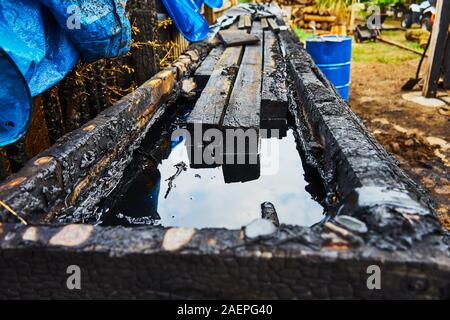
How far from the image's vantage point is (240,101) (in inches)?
112

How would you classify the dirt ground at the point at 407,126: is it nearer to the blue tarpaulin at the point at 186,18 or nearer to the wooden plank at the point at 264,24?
the wooden plank at the point at 264,24

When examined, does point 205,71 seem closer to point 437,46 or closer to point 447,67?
point 437,46

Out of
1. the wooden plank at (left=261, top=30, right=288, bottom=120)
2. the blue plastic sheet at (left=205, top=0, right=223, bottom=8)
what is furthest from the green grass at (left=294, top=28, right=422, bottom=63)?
the wooden plank at (left=261, top=30, right=288, bottom=120)

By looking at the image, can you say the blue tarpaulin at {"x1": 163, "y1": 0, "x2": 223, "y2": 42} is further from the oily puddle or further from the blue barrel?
the oily puddle

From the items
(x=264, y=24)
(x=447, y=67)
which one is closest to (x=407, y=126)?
(x=447, y=67)

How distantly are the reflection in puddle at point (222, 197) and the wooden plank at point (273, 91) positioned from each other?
57cm

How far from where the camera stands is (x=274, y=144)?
105 inches

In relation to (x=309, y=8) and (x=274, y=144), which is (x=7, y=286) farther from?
(x=309, y=8)

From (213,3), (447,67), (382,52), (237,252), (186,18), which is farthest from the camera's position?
(382,52)

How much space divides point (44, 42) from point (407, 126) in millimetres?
5194

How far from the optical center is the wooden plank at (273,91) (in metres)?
2.90

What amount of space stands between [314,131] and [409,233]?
1392 millimetres

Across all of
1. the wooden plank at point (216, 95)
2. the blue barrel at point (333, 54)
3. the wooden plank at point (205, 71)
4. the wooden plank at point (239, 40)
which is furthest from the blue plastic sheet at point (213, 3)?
the wooden plank at point (216, 95)

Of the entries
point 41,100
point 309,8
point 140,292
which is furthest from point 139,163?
point 309,8
